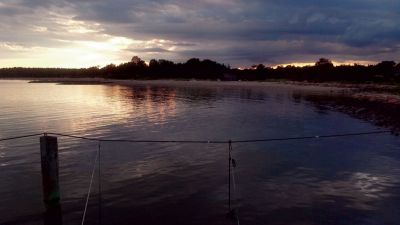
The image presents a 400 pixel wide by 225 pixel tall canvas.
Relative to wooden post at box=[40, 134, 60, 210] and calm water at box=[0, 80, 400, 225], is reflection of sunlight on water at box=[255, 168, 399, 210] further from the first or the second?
wooden post at box=[40, 134, 60, 210]

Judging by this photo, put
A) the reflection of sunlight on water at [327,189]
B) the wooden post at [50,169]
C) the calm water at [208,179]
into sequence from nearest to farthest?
the wooden post at [50,169]
the calm water at [208,179]
the reflection of sunlight on water at [327,189]

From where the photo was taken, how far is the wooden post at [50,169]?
1675 cm

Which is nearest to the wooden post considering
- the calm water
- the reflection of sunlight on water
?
the calm water

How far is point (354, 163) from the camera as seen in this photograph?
1102 inches

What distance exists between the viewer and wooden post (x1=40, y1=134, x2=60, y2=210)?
16750 millimetres

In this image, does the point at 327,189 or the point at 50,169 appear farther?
the point at 327,189

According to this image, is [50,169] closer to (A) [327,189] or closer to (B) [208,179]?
(B) [208,179]

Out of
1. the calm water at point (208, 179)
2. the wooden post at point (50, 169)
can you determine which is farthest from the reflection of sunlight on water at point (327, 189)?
the wooden post at point (50, 169)

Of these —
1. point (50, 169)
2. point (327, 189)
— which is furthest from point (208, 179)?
point (50, 169)

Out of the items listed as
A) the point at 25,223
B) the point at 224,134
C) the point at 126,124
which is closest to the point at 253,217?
the point at 25,223

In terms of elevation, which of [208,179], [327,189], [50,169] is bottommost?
[327,189]

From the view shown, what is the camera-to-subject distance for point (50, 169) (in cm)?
1705

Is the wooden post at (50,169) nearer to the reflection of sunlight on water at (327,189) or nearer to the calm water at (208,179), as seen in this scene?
the calm water at (208,179)

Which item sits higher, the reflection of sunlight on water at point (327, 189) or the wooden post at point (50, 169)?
the wooden post at point (50, 169)
